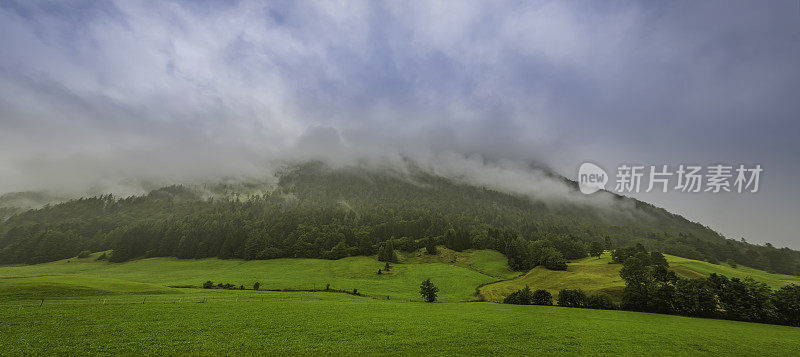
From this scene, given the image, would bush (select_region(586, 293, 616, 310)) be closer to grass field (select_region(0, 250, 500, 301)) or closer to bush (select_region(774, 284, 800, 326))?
bush (select_region(774, 284, 800, 326))

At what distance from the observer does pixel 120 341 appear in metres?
28.1

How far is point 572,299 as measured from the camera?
6938 cm

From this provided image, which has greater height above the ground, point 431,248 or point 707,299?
point 707,299

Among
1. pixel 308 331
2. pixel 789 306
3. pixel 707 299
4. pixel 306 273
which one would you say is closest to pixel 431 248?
pixel 306 273

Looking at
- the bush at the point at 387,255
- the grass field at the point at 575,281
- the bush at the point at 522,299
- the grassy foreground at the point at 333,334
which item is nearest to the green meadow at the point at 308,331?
the grassy foreground at the point at 333,334

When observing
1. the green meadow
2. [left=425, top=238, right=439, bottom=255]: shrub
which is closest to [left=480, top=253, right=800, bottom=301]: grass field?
the green meadow

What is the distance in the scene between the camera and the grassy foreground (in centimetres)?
2773

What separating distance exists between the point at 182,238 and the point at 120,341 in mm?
192068

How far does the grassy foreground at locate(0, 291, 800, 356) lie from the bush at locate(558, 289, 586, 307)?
2183 centimetres

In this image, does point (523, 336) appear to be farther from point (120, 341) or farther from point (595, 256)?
point (595, 256)

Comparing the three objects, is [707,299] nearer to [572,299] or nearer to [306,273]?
[572,299]

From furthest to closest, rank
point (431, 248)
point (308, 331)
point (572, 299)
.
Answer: point (431, 248), point (572, 299), point (308, 331)

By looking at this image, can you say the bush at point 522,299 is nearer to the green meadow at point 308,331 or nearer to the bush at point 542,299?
the bush at point 542,299

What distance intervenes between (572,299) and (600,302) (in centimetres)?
572
